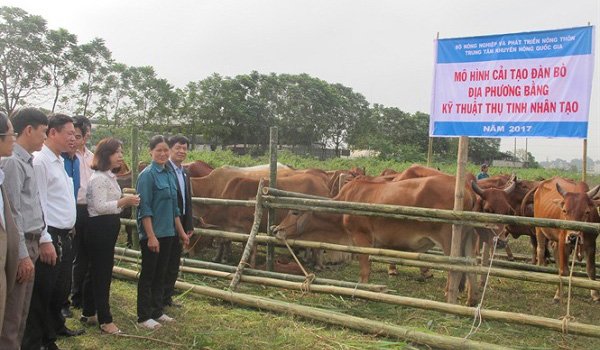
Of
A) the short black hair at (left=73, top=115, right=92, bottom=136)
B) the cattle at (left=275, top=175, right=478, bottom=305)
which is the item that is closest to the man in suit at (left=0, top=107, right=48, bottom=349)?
the short black hair at (left=73, top=115, right=92, bottom=136)

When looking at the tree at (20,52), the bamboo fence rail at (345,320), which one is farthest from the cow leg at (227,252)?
the tree at (20,52)

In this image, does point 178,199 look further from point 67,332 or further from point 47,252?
point 47,252

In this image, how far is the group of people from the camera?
3250 mm

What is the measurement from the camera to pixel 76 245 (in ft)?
17.3

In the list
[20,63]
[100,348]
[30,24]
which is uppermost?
[30,24]

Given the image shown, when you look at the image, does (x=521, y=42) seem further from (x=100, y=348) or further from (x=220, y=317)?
(x=100, y=348)

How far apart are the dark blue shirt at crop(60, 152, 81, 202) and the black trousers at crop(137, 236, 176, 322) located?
0.92 m

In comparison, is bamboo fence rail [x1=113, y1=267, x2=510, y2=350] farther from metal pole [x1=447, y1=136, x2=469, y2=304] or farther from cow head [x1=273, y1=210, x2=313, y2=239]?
cow head [x1=273, y1=210, x2=313, y2=239]

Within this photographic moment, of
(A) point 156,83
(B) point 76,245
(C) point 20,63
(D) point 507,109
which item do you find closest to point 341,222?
(D) point 507,109

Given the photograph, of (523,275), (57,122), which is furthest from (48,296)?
(523,275)

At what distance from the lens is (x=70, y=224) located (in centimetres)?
423

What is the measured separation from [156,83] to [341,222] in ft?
89.7

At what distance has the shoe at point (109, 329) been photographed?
Answer: 473 cm

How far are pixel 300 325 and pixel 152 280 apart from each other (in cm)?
161
